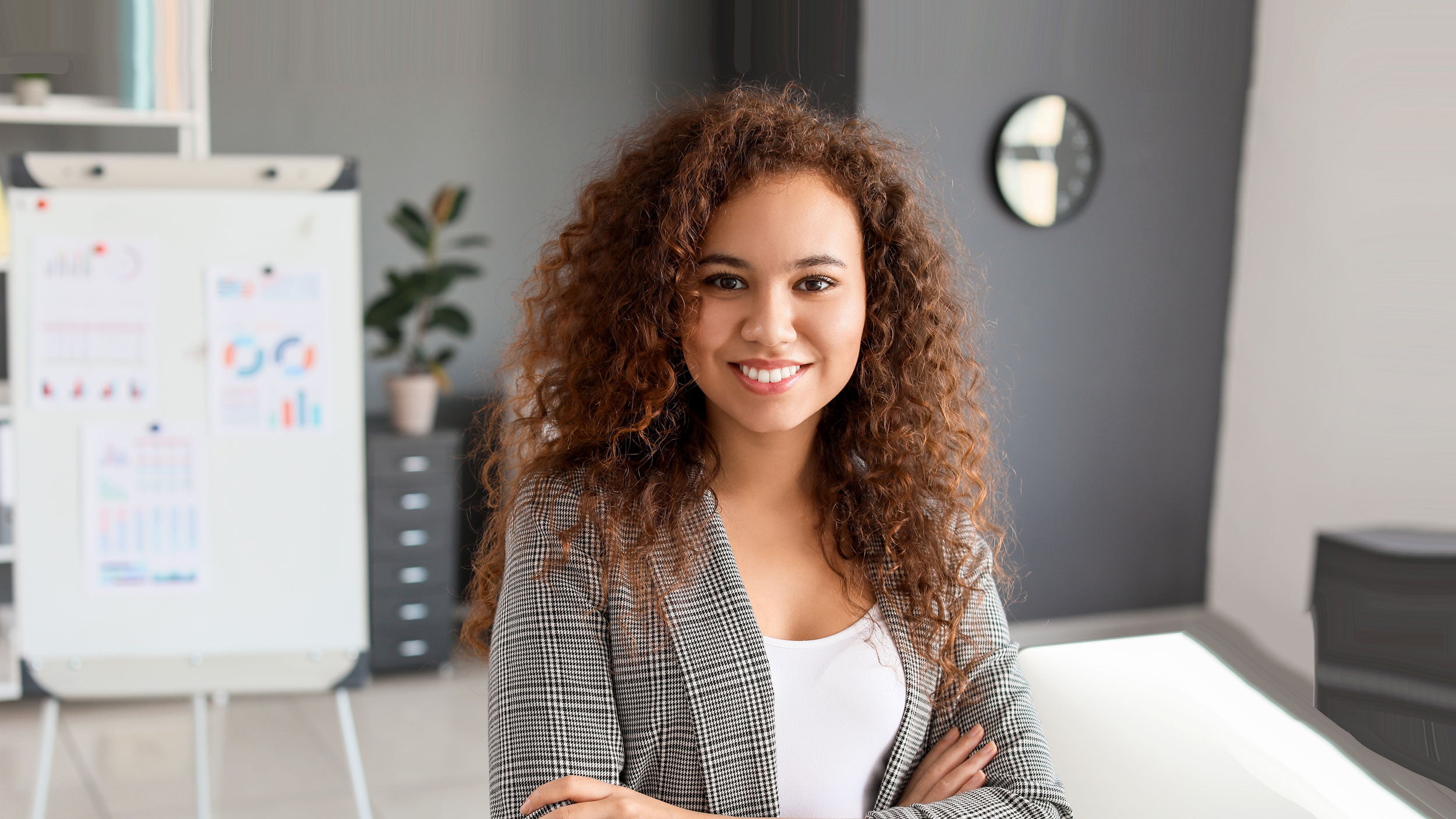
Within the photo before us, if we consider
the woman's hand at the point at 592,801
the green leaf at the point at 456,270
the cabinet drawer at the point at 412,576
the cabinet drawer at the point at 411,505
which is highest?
the green leaf at the point at 456,270

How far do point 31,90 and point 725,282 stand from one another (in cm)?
294

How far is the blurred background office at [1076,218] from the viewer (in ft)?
10.6

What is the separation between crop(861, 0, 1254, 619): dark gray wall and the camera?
3.64 metres

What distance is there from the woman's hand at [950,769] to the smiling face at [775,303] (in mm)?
400

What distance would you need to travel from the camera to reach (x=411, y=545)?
3635 mm

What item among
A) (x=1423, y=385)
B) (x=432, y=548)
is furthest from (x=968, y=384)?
(x=432, y=548)

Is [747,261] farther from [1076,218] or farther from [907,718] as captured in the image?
[1076,218]

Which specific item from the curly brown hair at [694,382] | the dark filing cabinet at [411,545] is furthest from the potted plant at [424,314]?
the curly brown hair at [694,382]

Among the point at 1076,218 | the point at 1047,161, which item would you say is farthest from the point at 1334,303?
the point at 1047,161

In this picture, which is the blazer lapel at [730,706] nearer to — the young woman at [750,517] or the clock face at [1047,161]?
the young woman at [750,517]

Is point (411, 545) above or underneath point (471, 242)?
underneath

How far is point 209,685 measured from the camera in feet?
8.37

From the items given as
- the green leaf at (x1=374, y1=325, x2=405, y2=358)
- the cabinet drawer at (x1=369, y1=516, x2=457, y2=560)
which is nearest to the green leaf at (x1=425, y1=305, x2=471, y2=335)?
the green leaf at (x1=374, y1=325, x2=405, y2=358)

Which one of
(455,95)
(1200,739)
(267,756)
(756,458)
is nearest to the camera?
(756,458)
